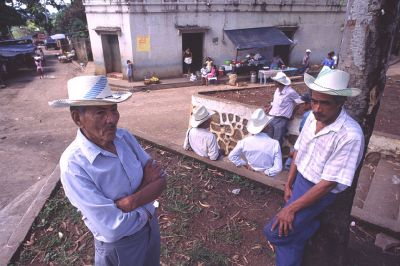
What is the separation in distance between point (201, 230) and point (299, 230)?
4.91 ft

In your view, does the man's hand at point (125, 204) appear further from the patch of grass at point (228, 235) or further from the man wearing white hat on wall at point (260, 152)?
the man wearing white hat on wall at point (260, 152)

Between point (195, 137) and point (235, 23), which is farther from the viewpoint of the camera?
point (235, 23)

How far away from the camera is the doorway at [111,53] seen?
17.0 metres

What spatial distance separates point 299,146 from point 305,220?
645 millimetres

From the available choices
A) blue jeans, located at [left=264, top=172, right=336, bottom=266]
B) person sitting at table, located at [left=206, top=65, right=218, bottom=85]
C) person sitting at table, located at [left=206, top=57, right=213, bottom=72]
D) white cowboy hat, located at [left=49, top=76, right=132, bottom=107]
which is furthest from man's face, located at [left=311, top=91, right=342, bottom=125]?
person sitting at table, located at [left=206, top=57, right=213, bottom=72]

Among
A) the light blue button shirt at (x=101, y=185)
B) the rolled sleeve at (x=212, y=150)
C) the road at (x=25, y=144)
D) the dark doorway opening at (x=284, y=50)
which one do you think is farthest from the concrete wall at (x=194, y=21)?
the light blue button shirt at (x=101, y=185)

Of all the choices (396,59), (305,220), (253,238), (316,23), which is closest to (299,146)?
(305,220)

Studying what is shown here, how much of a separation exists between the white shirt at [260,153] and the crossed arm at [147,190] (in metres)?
2.66

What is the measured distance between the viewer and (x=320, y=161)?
221 cm

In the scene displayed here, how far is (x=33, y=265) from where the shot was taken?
10.5 ft

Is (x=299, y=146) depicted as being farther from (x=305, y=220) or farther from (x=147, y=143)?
(x=147, y=143)

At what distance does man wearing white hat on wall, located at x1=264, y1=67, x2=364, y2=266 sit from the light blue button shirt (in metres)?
1.24

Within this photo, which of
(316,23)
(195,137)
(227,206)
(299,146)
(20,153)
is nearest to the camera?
(299,146)

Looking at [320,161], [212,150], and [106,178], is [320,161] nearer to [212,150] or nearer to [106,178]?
[106,178]
